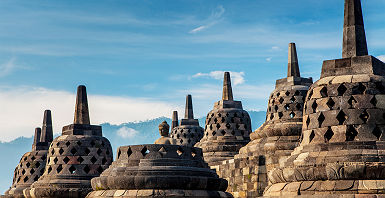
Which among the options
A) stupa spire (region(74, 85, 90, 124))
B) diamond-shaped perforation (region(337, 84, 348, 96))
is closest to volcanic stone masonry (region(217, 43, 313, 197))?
stupa spire (region(74, 85, 90, 124))

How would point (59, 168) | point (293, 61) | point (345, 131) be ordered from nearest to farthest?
point (345, 131), point (59, 168), point (293, 61)

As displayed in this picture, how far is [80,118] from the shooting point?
72.5ft

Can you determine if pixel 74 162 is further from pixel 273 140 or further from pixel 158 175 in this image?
pixel 158 175

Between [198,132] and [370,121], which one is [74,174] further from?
[198,132]

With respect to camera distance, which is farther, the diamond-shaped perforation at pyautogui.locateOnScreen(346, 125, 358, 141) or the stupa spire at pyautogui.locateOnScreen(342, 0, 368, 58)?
the stupa spire at pyautogui.locateOnScreen(342, 0, 368, 58)

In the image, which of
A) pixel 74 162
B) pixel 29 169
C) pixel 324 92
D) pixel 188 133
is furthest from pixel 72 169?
pixel 188 133

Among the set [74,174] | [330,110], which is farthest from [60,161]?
[330,110]

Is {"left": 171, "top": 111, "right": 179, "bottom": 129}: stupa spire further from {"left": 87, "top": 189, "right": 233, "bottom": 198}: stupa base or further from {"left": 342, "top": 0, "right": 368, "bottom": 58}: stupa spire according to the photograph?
{"left": 342, "top": 0, "right": 368, "bottom": 58}: stupa spire

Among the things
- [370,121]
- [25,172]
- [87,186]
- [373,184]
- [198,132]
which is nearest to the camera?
[373,184]

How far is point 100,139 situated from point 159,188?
284 inches

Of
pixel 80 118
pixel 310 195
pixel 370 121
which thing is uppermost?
pixel 80 118

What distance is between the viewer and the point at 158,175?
48.4ft

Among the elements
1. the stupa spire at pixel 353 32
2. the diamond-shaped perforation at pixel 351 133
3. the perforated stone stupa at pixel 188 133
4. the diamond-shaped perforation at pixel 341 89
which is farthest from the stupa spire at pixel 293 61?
the perforated stone stupa at pixel 188 133

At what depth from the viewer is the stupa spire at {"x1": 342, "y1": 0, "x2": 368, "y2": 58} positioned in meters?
13.1
